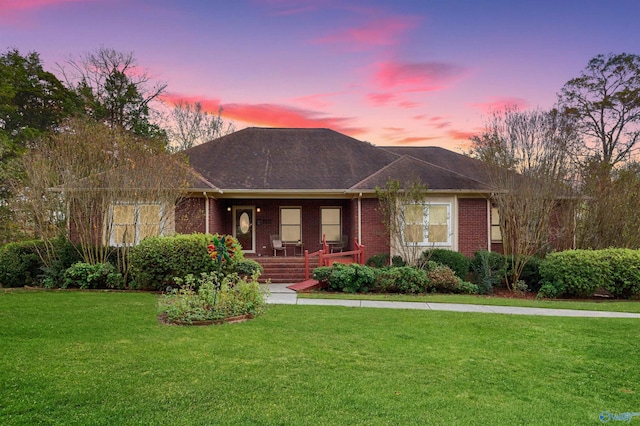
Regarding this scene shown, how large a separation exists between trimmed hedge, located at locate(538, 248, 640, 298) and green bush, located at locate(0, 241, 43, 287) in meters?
15.0

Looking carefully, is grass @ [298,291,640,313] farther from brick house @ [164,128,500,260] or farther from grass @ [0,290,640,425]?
brick house @ [164,128,500,260]

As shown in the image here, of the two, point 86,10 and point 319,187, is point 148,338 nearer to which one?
point 319,187

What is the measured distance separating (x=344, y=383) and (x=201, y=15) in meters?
12.9

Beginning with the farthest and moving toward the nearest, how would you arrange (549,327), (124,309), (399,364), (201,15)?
(201,15) → (124,309) → (549,327) → (399,364)

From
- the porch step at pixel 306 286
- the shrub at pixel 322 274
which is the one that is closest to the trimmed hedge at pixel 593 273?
the shrub at pixel 322 274

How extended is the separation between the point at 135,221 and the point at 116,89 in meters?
20.5

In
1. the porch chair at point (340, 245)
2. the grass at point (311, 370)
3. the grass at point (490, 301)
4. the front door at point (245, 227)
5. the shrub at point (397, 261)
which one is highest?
the front door at point (245, 227)

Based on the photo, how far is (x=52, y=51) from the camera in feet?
84.6

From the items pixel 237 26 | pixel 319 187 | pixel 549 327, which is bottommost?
pixel 549 327

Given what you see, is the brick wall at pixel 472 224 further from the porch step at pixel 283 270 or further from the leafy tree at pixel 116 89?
the leafy tree at pixel 116 89

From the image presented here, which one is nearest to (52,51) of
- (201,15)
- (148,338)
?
(201,15)

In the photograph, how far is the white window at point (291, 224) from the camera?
1788cm

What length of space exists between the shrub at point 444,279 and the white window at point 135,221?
28.2 feet

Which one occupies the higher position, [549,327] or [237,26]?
[237,26]
